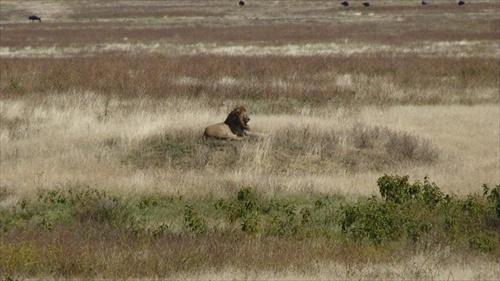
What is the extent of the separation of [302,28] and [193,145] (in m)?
40.3

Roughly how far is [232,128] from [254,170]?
1641mm

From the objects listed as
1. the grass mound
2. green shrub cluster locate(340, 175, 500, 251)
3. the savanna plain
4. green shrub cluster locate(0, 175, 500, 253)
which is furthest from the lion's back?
green shrub cluster locate(340, 175, 500, 251)

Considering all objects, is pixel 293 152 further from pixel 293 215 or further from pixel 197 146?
pixel 293 215

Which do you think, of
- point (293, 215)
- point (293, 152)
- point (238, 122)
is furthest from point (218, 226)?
point (238, 122)

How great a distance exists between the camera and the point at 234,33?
4888cm

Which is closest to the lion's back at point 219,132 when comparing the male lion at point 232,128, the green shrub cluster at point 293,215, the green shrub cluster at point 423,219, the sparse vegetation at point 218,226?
the male lion at point 232,128

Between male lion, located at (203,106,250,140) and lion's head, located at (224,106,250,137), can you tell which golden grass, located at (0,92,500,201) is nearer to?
male lion, located at (203,106,250,140)

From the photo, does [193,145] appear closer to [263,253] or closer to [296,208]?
[296,208]

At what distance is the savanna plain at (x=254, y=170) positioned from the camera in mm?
8516

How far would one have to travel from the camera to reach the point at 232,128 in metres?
14.6

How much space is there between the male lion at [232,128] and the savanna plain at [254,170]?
28 cm

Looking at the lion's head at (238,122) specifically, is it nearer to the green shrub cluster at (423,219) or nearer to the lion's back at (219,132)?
the lion's back at (219,132)

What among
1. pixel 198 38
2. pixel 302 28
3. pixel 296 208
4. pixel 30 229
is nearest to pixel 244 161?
pixel 296 208

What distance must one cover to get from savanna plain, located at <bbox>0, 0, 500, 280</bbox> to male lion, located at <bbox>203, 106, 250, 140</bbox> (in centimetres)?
28
